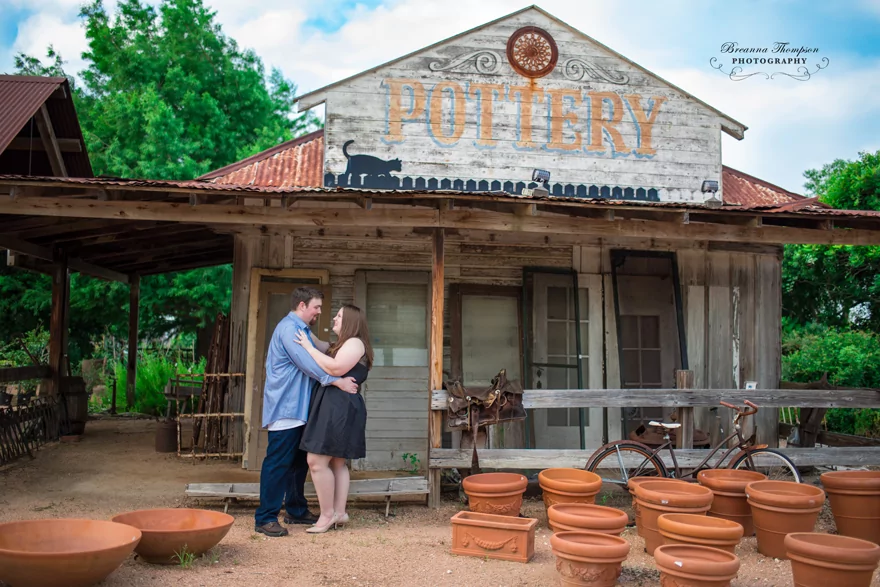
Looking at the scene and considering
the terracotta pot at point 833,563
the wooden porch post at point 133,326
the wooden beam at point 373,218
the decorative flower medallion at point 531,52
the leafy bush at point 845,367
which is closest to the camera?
the terracotta pot at point 833,563

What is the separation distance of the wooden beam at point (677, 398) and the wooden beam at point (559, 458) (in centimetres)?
44

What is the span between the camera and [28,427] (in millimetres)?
9414

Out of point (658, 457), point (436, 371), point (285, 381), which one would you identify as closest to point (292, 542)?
point (285, 381)

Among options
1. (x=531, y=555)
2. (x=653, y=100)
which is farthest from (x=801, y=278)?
(x=531, y=555)

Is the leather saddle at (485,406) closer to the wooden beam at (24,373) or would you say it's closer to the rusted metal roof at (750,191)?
the rusted metal roof at (750,191)

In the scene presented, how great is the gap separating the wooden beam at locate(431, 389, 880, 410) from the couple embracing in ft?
4.47

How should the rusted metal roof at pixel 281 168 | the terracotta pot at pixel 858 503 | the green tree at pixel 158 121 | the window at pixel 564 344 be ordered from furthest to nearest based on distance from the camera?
the green tree at pixel 158 121 → the rusted metal roof at pixel 281 168 → the window at pixel 564 344 → the terracotta pot at pixel 858 503

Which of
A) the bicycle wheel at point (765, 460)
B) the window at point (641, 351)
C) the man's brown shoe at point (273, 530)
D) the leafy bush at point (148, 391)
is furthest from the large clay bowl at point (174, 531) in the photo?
the leafy bush at point (148, 391)

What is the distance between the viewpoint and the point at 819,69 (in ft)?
36.3

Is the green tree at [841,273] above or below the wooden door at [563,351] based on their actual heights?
above

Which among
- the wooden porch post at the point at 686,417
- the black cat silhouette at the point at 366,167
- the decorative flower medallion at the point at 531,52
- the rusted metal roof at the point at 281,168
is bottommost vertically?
the wooden porch post at the point at 686,417

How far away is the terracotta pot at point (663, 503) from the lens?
17.7 feet

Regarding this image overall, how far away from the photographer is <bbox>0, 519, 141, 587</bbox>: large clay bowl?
13.1ft

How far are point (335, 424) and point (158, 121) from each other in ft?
50.4
